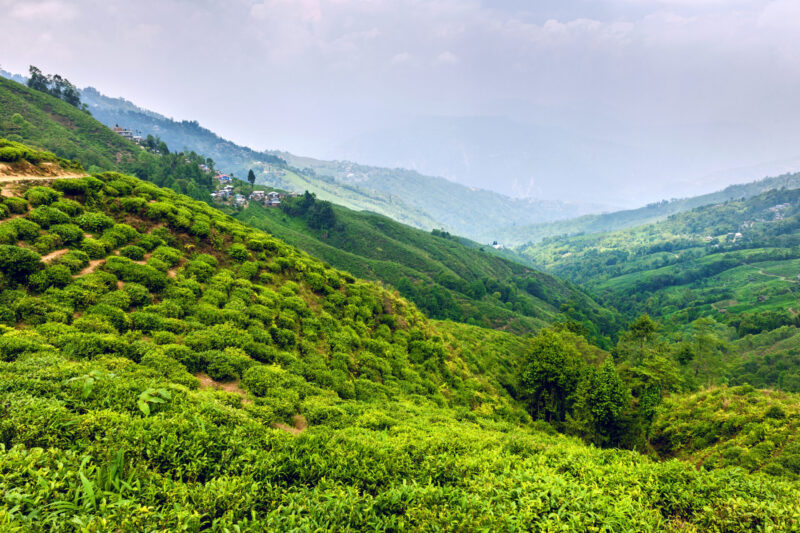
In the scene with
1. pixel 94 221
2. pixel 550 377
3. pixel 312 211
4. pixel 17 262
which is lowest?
pixel 550 377

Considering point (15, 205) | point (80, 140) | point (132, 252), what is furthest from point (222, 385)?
point (80, 140)

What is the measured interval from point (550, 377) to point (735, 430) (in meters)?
12.2

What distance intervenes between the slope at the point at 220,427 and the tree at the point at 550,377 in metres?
12.8

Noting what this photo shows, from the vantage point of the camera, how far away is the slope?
640 cm

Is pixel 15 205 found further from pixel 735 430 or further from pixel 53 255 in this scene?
pixel 735 430

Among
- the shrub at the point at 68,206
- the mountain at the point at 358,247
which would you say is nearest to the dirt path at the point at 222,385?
the shrub at the point at 68,206

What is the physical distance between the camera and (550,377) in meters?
30.8

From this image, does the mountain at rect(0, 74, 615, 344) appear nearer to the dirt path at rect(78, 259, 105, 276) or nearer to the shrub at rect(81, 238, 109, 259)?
the shrub at rect(81, 238, 109, 259)

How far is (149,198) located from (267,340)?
17.3 meters

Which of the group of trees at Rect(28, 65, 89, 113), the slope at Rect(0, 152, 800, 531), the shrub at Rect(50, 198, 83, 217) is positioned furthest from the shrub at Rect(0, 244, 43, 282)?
the group of trees at Rect(28, 65, 89, 113)

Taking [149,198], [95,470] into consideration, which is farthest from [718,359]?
[149,198]

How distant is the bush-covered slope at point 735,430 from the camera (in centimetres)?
1754

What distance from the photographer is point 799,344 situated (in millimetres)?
94750

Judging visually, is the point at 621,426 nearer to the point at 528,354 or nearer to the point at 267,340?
the point at 528,354
